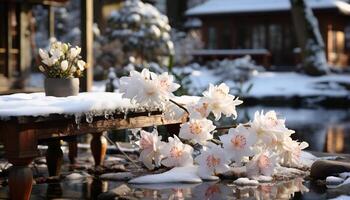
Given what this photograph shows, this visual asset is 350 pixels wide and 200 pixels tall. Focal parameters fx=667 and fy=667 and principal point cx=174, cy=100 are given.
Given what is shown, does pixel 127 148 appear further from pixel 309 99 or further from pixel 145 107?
pixel 309 99

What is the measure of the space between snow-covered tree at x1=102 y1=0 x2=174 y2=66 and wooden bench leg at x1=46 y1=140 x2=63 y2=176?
1282cm

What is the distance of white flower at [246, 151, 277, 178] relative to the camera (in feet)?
17.7

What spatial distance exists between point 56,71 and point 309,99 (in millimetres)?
15733

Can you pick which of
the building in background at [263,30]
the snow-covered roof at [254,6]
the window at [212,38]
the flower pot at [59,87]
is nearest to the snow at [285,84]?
the building in background at [263,30]

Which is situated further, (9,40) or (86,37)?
(9,40)

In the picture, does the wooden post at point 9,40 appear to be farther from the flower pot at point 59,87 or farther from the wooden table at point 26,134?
the wooden table at point 26,134

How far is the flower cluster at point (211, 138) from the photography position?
520 centimetres

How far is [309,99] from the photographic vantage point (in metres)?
20.4

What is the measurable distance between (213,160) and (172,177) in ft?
1.39

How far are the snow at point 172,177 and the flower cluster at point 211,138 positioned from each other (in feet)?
0.23

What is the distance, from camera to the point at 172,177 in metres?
5.54

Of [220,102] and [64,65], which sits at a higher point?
[64,65]

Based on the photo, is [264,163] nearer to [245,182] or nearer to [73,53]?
[245,182]

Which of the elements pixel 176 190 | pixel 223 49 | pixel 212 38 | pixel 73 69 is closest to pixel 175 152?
pixel 176 190
